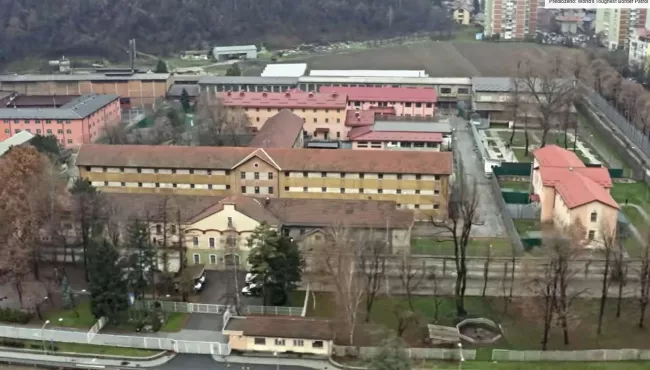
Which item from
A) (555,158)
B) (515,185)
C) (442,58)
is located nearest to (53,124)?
(515,185)

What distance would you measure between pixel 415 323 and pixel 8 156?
49.3ft

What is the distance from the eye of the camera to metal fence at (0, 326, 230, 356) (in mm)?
18531

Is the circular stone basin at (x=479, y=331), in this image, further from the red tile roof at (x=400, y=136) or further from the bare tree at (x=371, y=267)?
the red tile roof at (x=400, y=136)

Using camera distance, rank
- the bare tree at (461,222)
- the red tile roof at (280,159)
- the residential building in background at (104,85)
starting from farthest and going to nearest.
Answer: the residential building in background at (104,85) → the red tile roof at (280,159) → the bare tree at (461,222)

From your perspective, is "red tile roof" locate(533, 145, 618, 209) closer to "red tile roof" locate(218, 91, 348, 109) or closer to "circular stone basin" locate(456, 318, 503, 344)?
"circular stone basin" locate(456, 318, 503, 344)

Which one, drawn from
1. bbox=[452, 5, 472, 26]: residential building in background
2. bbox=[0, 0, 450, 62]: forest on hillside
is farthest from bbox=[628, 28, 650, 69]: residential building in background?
bbox=[452, 5, 472, 26]: residential building in background

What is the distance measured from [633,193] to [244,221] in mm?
17528

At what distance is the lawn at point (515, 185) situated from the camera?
30.8m

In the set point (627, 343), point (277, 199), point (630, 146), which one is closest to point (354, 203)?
point (277, 199)

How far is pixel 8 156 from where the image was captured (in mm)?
24047

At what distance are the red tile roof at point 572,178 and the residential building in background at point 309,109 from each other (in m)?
12.5

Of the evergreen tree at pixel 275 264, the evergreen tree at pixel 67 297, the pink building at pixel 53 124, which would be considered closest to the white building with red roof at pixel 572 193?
the evergreen tree at pixel 275 264

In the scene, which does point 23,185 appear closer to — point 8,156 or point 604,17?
point 8,156

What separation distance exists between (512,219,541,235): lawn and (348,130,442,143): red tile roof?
24.2 ft
